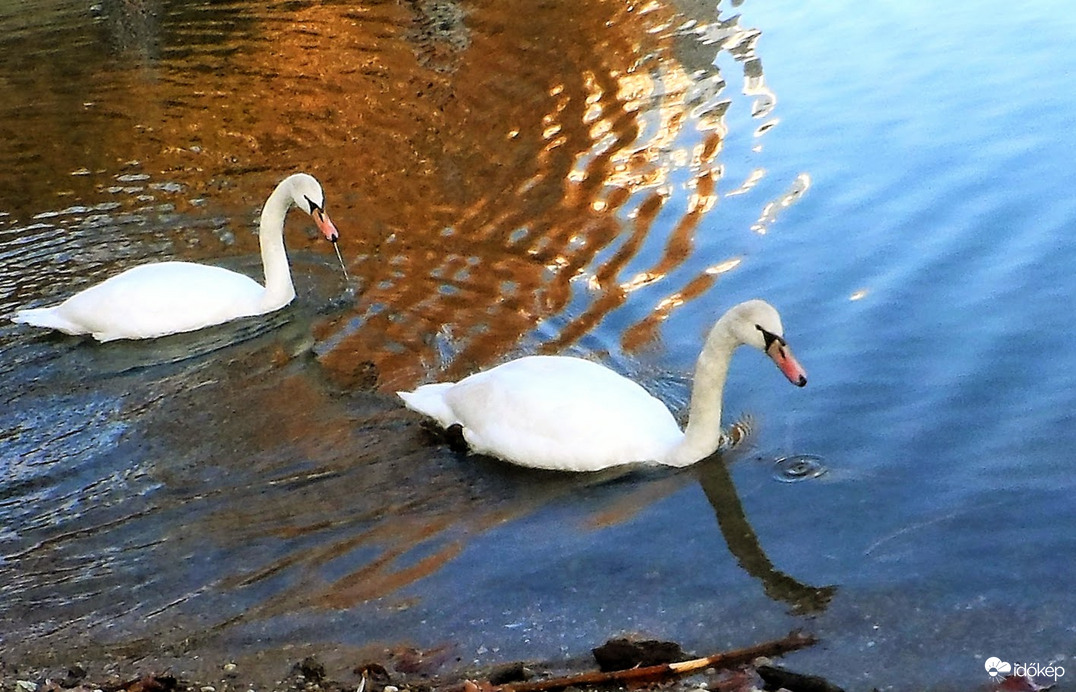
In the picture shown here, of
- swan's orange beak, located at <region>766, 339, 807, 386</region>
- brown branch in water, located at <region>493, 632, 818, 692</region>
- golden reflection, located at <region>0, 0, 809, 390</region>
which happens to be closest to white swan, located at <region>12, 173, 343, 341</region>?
golden reflection, located at <region>0, 0, 809, 390</region>

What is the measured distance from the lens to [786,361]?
655 cm

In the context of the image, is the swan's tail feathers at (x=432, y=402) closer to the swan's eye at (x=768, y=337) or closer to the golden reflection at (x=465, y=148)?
the golden reflection at (x=465, y=148)

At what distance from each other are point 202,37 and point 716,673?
54.8 feet

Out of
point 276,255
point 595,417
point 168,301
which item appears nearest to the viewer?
point 595,417

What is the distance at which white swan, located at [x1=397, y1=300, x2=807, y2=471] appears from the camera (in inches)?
274

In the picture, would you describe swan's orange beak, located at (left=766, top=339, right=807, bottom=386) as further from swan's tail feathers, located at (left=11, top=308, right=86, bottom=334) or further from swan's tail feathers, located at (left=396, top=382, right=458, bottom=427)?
swan's tail feathers, located at (left=11, top=308, right=86, bottom=334)

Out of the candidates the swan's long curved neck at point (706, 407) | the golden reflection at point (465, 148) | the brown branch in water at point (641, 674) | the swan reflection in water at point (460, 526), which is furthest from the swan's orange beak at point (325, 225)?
the brown branch in water at point (641, 674)

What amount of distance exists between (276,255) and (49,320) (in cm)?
161

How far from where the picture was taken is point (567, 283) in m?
9.44

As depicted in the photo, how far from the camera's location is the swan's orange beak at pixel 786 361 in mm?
6461

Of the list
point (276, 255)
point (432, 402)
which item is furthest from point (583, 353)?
point (276, 255)

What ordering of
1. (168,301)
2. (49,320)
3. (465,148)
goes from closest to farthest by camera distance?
(168,301) < (49,320) < (465,148)

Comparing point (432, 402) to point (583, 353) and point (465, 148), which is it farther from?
point (465, 148)

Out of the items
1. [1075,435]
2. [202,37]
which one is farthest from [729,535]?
[202,37]
